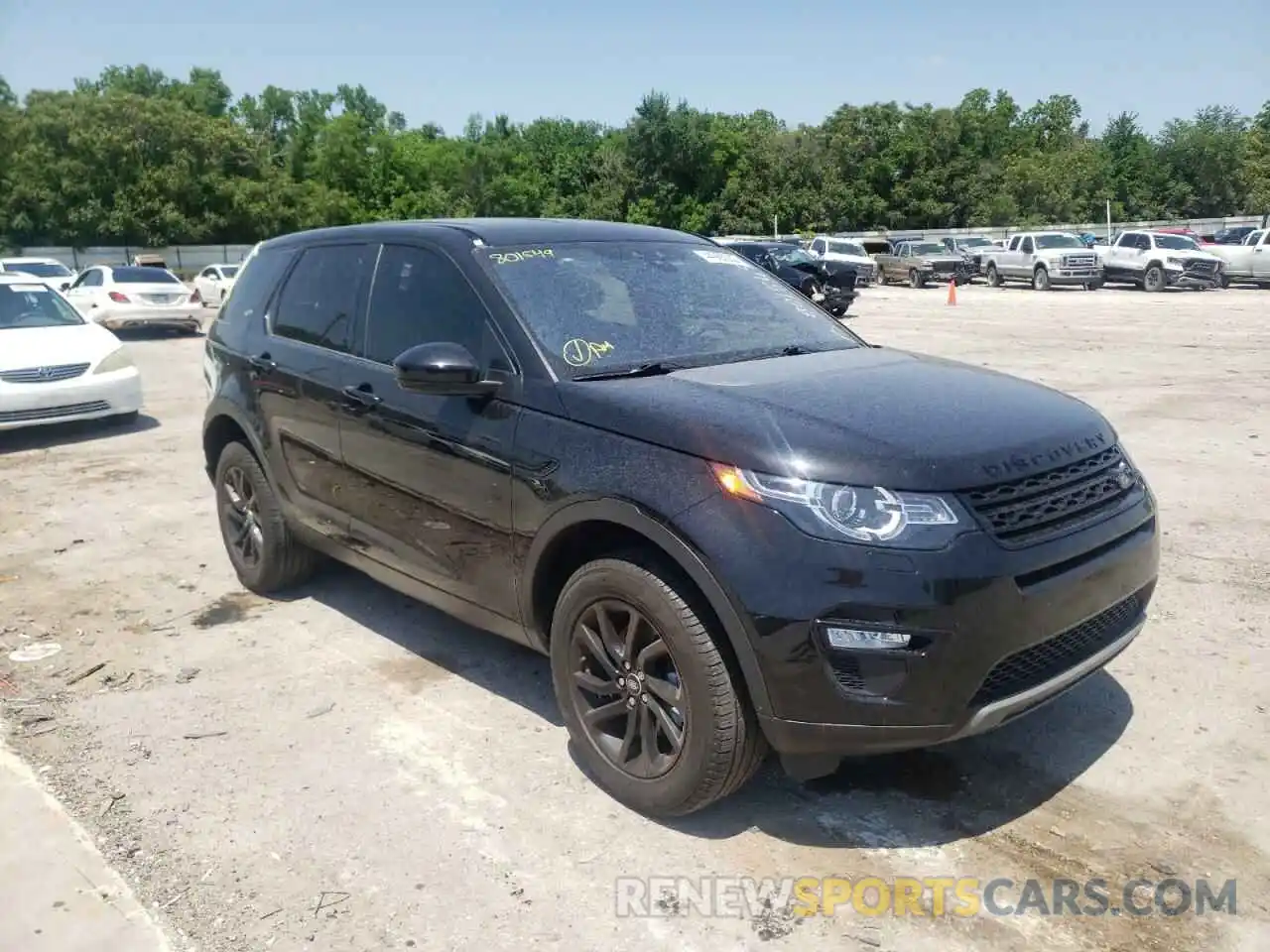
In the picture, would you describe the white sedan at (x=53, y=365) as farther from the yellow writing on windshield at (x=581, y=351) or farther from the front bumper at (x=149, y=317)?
the front bumper at (x=149, y=317)

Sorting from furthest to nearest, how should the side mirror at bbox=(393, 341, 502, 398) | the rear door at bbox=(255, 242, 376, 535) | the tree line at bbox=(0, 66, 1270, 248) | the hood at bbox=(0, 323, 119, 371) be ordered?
the tree line at bbox=(0, 66, 1270, 248), the hood at bbox=(0, 323, 119, 371), the rear door at bbox=(255, 242, 376, 535), the side mirror at bbox=(393, 341, 502, 398)

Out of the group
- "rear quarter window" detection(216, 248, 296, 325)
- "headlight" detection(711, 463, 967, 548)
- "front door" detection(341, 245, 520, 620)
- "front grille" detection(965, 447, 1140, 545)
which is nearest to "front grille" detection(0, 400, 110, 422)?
"rear quarter window" detection(216, 248, 296, 325)

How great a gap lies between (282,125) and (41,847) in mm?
104922

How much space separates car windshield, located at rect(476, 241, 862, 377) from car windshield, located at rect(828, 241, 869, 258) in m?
33.7

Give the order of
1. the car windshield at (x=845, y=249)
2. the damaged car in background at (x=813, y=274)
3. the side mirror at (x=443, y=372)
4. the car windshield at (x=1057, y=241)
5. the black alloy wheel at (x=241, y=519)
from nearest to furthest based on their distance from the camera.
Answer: the side mirror at (x=443, y=372)
the black alloy wheel at (x=241, y=519)
the damaged car in background at (x=813, y=274)
the car windshield at (x=1057, y=241)
the car windshield at (x=845, y=249)

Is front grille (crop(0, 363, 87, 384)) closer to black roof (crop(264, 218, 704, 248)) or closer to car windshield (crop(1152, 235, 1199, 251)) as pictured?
black roof (crop(264, 218, 704, 248))

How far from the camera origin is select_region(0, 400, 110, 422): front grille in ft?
32.1

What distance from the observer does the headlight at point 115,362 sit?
10398mm

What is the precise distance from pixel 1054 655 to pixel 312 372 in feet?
10.9

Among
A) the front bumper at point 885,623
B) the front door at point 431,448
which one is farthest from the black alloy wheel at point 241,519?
the front bumper at point 885,623

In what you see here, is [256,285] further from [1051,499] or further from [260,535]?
[1051,499]

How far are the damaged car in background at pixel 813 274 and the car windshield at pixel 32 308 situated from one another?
1288 centimetres

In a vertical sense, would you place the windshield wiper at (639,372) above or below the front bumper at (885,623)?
above

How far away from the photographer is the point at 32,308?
10.8m
